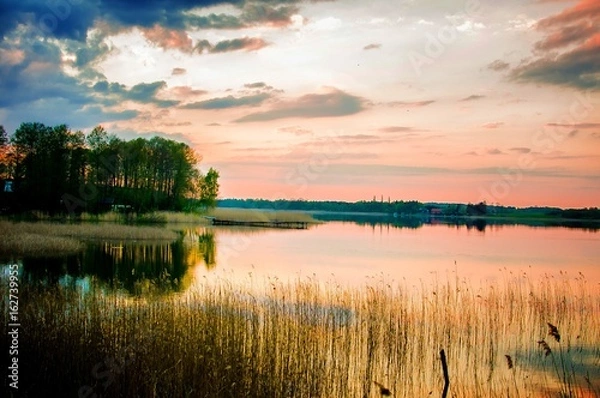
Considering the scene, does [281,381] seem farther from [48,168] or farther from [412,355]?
[48,168]

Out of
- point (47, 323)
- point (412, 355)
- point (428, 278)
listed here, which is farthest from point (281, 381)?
point (428, 278)

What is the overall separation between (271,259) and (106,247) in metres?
12.2

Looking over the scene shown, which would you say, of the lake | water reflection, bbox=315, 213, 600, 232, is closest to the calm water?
the lake

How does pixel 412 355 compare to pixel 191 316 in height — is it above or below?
below

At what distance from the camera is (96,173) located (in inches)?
2562

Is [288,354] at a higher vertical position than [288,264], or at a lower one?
higher

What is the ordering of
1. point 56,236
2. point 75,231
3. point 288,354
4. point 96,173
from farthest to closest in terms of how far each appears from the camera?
point 96,173 < point 75,231 < point 56,236 < point 288,354

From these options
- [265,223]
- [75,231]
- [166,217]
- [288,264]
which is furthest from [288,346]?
[265,223]

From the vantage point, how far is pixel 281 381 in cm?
991

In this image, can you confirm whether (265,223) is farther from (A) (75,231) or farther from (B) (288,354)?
(B) (288,354)

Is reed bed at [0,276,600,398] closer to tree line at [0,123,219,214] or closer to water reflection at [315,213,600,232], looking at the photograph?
tree line at [0,123,219,214]

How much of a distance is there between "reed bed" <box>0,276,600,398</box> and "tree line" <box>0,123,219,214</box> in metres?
43.0

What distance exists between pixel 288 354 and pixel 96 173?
200ft

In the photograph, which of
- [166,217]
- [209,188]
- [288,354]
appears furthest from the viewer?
[209,188]
